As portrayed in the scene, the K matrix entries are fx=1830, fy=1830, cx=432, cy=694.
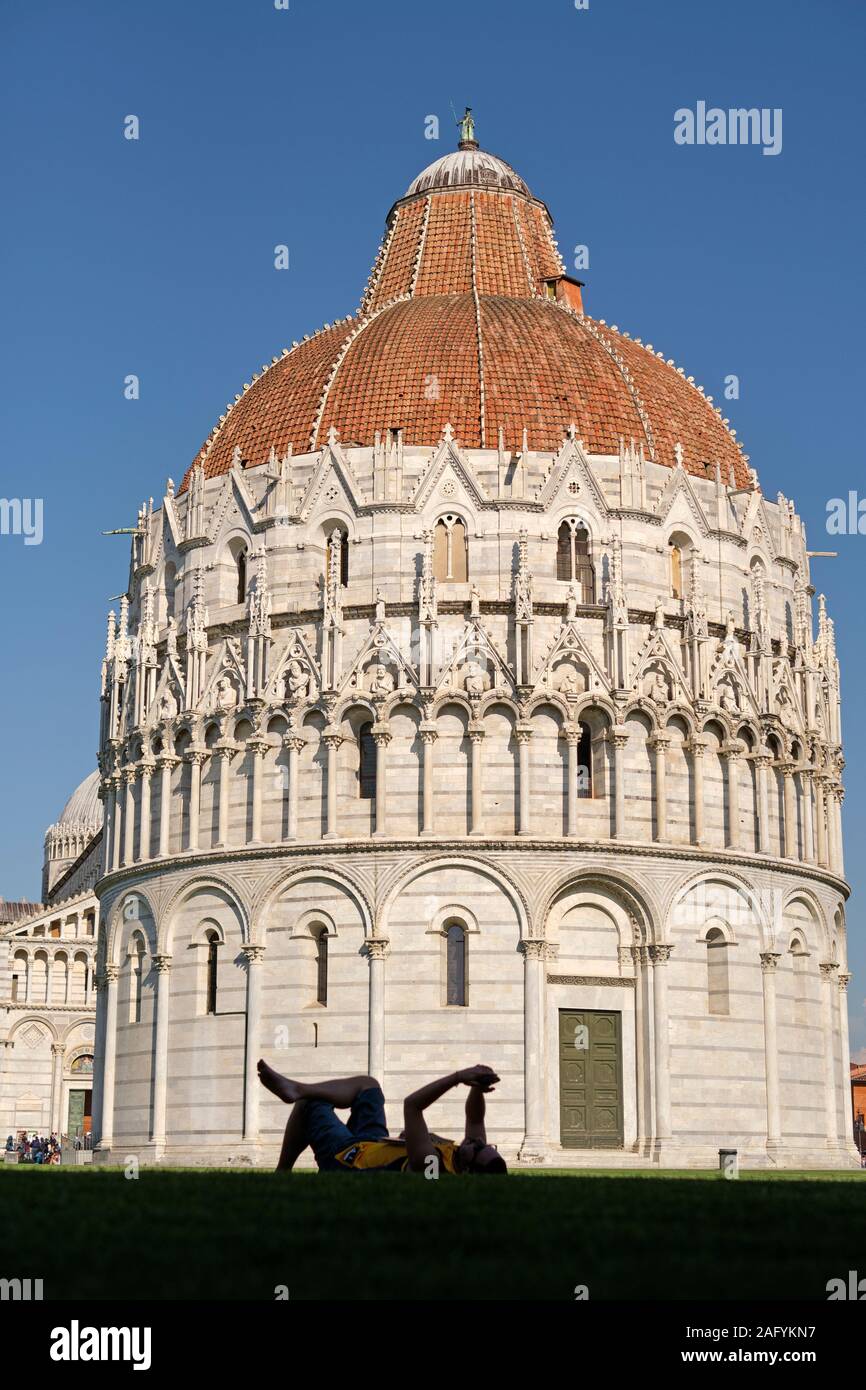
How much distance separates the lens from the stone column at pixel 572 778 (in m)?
46.8

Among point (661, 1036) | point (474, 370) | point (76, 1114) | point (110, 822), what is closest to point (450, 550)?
point (474, 370)

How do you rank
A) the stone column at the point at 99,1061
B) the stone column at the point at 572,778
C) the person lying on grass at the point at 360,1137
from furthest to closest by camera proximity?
the stone column at the point at 99,1061
the stone column at the point at 572,778
the person lying on grass at the point at 360,1137

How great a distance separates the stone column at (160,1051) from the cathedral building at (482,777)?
85mm

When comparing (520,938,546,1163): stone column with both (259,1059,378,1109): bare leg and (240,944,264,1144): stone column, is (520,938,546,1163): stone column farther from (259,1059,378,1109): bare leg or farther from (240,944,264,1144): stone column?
(259,1059,378,1109): bare leg

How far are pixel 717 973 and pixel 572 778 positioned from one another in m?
6.58

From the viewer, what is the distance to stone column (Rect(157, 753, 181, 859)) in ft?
166

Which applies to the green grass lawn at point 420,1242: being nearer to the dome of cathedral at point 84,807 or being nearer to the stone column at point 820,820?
the stone column at point 820,820

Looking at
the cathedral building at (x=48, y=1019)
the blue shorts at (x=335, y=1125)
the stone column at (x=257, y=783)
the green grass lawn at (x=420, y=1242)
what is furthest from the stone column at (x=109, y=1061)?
the cathedral building at (x=48, y=1019)

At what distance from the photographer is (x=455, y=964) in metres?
46.3

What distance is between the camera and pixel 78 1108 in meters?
94.9
